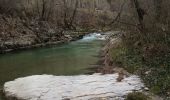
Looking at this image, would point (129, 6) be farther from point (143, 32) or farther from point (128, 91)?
point (128, 91)

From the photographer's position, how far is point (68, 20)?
3031 inches

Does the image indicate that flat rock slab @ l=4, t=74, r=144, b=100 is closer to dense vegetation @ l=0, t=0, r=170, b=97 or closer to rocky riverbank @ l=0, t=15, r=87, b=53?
dense vegetation @ l=0, t=0, r=170, b=97

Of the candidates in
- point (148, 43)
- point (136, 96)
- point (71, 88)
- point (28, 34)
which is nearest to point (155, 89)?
point (136, 96)

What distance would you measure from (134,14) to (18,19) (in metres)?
34.6

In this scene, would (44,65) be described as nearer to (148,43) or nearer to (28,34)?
(148,43)

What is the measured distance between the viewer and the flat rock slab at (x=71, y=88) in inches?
689

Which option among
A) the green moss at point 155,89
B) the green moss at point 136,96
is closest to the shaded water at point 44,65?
the green moss at point 155,89

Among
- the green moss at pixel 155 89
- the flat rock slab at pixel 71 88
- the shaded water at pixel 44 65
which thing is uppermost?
the green moss at pixel 155 89

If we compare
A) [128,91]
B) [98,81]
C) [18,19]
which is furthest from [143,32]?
[18,19]

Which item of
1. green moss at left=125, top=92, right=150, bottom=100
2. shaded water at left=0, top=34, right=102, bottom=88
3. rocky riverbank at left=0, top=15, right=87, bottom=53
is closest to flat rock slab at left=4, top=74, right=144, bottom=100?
green moss at left=125, top=92, right=150, bottom=100

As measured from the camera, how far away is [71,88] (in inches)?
757

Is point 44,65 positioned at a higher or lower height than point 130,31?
lower

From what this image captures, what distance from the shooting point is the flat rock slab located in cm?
1750

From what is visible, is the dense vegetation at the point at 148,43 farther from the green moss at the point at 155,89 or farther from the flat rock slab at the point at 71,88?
the flat rock slab at the point at 71,88
